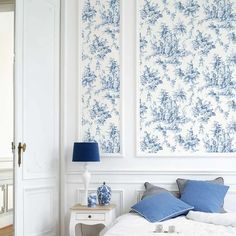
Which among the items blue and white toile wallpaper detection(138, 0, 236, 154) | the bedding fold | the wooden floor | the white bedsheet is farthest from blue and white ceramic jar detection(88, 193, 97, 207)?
the wooden floor

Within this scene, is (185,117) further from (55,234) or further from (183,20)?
(55,234)

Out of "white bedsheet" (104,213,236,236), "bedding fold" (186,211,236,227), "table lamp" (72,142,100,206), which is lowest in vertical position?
"white bedsheet" (104,213,236,236)

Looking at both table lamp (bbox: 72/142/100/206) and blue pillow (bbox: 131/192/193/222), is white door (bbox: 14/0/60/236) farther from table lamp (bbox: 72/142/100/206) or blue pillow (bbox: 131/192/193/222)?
blue pillow (bbox: 131/192/193/222)

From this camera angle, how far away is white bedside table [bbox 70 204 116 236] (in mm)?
4617

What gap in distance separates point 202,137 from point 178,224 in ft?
4.53

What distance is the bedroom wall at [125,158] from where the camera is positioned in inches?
196

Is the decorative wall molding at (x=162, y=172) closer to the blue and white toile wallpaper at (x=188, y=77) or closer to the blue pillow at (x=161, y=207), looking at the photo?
the blue and white toile wallpaper at (x=188, y=77)

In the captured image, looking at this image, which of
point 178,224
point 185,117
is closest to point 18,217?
point 178,224

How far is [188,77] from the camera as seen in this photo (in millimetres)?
5055

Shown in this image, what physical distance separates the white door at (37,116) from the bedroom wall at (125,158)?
138mm

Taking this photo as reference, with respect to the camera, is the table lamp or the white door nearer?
the white door

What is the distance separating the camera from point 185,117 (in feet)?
16.5

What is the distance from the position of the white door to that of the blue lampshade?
363 millimetres

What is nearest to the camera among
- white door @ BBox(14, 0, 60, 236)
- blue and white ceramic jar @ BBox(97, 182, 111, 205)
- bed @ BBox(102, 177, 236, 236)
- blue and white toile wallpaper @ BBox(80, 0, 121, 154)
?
bed @ BBox(102, 177, 236, 236)
